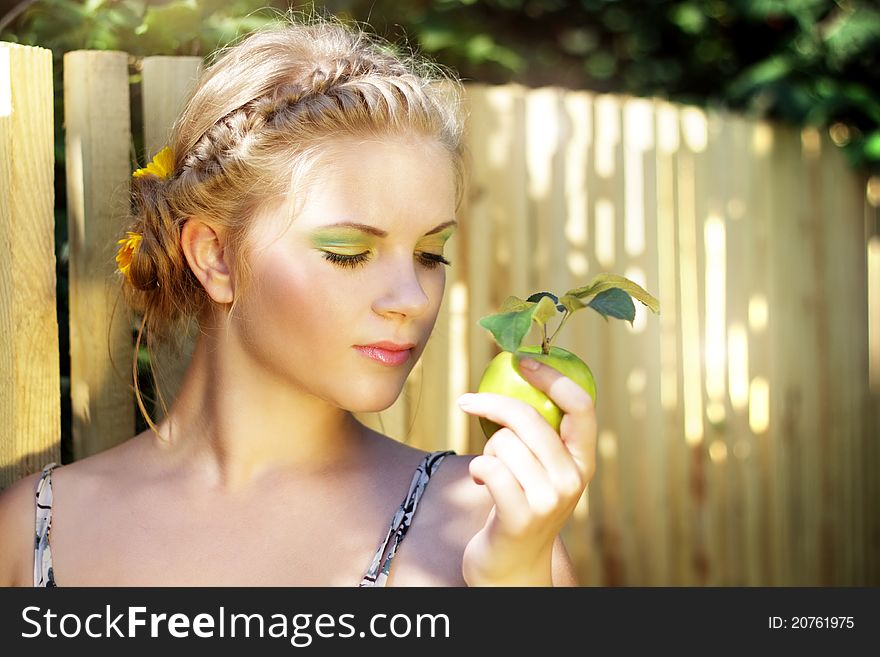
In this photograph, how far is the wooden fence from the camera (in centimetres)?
215

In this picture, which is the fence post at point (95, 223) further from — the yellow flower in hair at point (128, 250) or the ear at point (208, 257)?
the ear at point (208, 257)

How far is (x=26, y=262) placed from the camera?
1930 mm

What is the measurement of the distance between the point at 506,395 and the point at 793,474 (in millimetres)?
3327

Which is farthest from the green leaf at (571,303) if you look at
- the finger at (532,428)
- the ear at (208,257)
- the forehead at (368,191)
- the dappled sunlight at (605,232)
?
the dappled sunlight at (605,232)

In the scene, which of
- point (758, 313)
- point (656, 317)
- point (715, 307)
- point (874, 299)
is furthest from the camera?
point (874, 299)

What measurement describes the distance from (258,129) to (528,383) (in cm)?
71

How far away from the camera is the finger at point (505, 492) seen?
4.53 ft

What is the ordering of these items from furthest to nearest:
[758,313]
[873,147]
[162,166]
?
[873,147] < [758,313] < [162,166]

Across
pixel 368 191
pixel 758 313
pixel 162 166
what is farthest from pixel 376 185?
pixel 758 313

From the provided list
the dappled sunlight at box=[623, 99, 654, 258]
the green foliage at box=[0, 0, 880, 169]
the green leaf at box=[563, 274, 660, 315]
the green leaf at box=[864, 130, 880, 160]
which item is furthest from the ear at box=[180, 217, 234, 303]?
the green leaf at box=[864, 130, 880, 160]

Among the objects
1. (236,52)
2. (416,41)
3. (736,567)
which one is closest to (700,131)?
(416,41)

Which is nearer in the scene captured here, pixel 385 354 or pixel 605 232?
pixel 385 354

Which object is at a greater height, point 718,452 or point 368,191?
point 718,452

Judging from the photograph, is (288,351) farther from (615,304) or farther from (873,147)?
(873,147)
